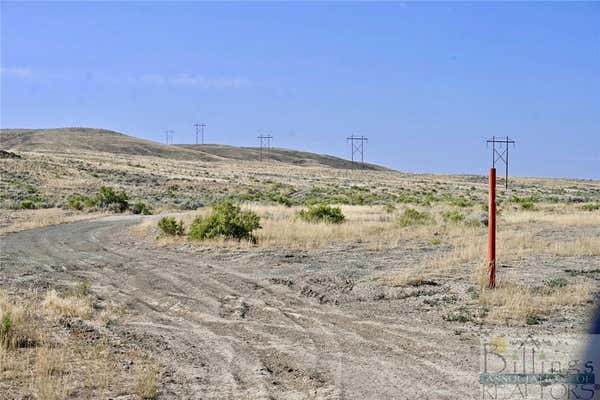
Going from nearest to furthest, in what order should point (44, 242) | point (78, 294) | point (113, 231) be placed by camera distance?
1. point (78, 294)
2. point (44, 242)
3. point (113, 231)

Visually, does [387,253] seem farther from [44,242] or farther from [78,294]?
[44,242]

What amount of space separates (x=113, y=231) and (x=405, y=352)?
22499 millimetres

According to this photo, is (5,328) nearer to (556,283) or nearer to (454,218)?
(556,283)

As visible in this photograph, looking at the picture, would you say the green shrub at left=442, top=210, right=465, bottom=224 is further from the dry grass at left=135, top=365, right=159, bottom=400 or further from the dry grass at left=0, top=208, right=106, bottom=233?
the dry grass at left=135, top=365, right=159, bottom=400

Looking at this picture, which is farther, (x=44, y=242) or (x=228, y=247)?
(x=44, y=242)

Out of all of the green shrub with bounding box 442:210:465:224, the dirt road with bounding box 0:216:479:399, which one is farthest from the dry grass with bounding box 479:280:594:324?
the green shrub with bounding box 442:210:465:224

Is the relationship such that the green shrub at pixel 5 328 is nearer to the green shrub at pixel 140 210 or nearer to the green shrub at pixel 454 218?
the green shrub at pixel 454 218

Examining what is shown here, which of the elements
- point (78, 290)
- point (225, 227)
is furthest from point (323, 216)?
point (78, 290)

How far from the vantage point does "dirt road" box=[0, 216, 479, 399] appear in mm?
7516

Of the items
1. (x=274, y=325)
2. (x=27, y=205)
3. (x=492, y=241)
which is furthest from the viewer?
(x=27, y=205)

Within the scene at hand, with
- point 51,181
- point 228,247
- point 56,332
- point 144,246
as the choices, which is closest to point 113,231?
point 144,246

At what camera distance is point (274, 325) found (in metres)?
10.5

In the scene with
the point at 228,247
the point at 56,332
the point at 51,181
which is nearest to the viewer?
the point at 56,332

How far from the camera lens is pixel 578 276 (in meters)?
13.9
